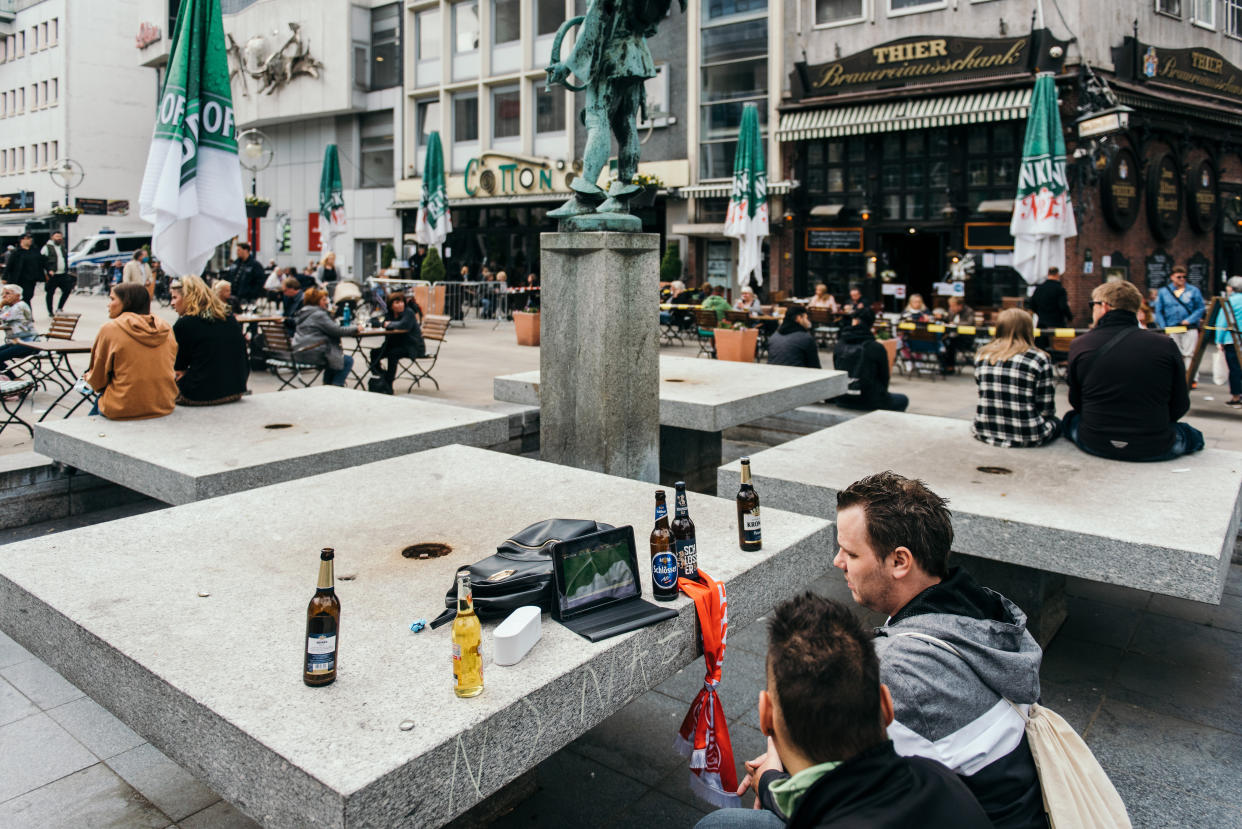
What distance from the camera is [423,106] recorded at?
3641 cm

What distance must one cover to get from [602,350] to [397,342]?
6.18 meters

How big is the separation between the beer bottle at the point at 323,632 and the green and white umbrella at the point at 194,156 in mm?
5218

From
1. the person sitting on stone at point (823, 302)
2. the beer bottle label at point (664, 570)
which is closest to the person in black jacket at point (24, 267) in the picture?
the person sitting on stone at point (823, 302)

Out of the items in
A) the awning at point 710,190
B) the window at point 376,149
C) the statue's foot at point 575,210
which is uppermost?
the window at point 376,149

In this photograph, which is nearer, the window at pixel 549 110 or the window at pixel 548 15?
the window at pixel 549 110

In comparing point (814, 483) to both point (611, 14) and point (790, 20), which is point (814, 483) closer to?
point (611, 14)

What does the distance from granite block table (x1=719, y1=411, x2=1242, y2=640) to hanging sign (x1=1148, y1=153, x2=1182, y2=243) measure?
17486 mm

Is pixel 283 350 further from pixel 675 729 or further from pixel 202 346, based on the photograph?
pixel 675 729

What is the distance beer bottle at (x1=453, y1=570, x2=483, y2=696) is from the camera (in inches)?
112

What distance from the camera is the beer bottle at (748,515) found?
4227mm

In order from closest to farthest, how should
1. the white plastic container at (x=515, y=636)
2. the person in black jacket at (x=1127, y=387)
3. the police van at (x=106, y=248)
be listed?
the white plastic container at (x=515, y=636) → the person in black jacket at (x=1127, y=387) → the police van at (x=106, y=248)

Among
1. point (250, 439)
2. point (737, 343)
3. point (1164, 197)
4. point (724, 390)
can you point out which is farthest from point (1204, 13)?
point (250, 439)

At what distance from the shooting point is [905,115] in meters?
21.6

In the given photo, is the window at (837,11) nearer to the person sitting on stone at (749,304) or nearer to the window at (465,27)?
the person sitting on stone at (749,304)
